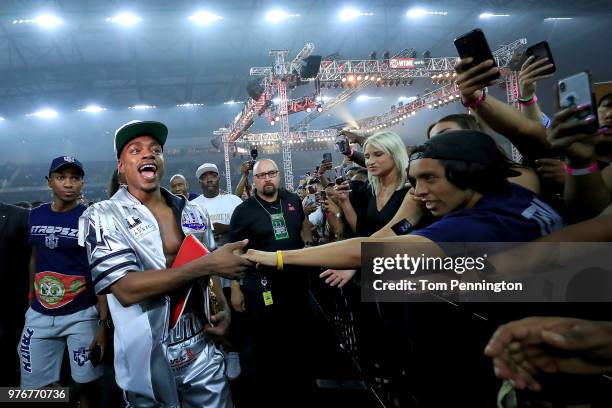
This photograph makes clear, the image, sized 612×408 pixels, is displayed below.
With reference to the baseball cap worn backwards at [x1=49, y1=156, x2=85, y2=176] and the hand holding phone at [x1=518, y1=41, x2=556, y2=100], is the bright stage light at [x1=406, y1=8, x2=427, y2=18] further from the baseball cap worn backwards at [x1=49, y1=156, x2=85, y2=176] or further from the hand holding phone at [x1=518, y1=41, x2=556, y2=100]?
the baseball cap worn backwards at [x1=49, y1=156, x2=85, y2=176]

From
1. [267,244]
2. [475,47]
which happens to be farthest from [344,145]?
[475,47]

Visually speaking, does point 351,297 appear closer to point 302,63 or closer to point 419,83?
point 302,63

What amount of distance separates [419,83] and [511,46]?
8937 millimetres

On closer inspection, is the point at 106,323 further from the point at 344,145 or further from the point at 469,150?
the point at 469,150

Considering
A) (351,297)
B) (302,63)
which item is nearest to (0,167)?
(302,63)

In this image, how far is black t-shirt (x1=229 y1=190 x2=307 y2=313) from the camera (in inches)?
142

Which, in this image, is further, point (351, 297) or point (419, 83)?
point (419, 83)

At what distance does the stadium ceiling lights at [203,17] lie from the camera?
A: 15.2m

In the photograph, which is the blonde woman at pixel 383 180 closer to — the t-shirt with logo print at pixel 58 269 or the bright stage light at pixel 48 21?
the t-shirt with logo print at pixel 58 269

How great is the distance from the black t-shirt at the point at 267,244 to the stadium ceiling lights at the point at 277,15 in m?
14.6

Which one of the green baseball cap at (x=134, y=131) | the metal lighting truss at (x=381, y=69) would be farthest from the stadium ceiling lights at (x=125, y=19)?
the green baseball cap at (x=134, y=131)

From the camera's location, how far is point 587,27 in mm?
17000

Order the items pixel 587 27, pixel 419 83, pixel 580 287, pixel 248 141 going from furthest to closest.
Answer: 1. pixel 248 141
2. pixel 419 83
3. pixel 587 27
4. pixel 580 287

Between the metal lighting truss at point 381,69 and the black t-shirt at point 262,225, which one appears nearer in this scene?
the black t-shirt at point 262,225
